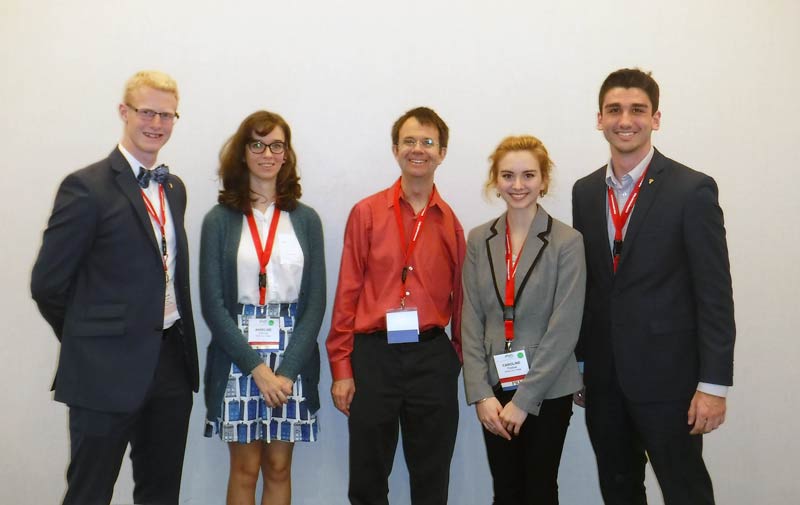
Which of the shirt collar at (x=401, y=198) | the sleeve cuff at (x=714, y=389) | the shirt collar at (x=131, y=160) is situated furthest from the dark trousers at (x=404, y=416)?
the shirt collar at (x=131, y=160)

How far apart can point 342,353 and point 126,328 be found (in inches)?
34.0

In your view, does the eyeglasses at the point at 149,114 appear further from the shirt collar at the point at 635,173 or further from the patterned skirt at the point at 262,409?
the shirt collar at the point at 635,173

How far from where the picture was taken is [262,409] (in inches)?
102

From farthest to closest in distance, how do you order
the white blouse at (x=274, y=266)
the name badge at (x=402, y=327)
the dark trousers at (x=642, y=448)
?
the white blouse at (x=274, y=266), the name badge at (x=402, y=327), the dark trousers at (x=642, y=448)

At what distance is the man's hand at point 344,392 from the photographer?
2562 millimetres

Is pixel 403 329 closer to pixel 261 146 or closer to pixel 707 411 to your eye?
pixel 261 146

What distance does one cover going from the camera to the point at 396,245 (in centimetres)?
261

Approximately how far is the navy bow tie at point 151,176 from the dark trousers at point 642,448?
6.03ft

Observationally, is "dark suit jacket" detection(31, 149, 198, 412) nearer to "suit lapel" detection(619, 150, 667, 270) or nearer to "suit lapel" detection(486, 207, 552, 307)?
"suit lapel" detection(486, 207, 552, 307)

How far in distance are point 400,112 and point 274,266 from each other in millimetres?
1139

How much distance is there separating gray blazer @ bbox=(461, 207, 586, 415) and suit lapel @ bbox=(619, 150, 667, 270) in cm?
18

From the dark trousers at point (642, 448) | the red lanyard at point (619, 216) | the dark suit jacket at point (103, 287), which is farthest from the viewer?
the red lanyard at point (619, 216)

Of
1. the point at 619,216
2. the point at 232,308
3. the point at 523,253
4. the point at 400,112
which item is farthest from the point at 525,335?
the point at 400,112

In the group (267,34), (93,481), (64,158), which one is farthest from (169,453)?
(267,34)
